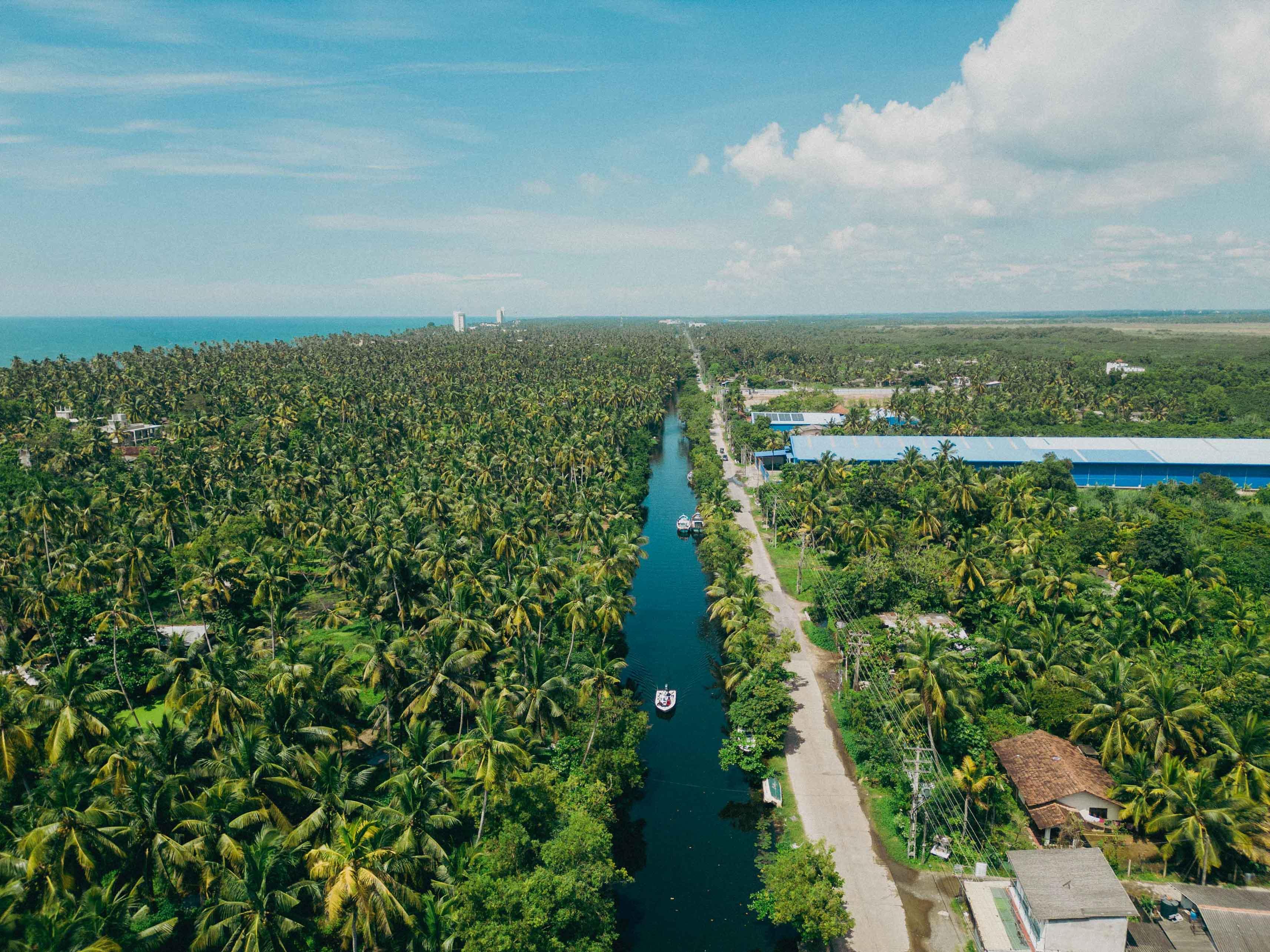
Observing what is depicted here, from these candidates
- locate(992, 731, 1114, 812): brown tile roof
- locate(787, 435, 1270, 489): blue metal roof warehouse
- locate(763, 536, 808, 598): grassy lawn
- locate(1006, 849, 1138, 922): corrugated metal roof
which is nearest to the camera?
locate(1006, 849, 1138, 922): corrugated metal roof

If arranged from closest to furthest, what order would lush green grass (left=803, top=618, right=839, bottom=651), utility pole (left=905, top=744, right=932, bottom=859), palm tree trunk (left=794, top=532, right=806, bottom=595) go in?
utility pole (left=905, top=744, right=932, bottom=859)
lush green grass (left=803, top=618, right=839, bottom=651)
palm tree trunk (left=794, top=532, right=806, bottom=595)

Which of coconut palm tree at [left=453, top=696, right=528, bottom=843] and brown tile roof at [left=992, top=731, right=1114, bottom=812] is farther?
brown tile roof at [left=992, top=731, right=1114, bottom=812]

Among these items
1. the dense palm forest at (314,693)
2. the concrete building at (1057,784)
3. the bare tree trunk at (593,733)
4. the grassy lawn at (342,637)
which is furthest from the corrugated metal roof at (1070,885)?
the grassy lawn at (342,637)

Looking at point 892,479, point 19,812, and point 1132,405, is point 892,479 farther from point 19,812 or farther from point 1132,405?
point 1132,405

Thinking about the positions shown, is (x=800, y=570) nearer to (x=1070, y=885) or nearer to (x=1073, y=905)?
(x=1070, y=885)

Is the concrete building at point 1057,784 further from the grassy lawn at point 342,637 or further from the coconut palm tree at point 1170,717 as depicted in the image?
the grassy lawn at point 342,637

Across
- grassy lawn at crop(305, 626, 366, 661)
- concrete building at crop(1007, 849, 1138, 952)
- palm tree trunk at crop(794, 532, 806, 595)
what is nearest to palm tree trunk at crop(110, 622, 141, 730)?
grassy lawn at crop(305, 626, 366, 661)

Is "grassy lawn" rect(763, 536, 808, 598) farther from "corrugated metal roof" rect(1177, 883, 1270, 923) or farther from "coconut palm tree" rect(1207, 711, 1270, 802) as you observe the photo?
"corrugated metal roof" rect(1177, 883, 1270, 923)
